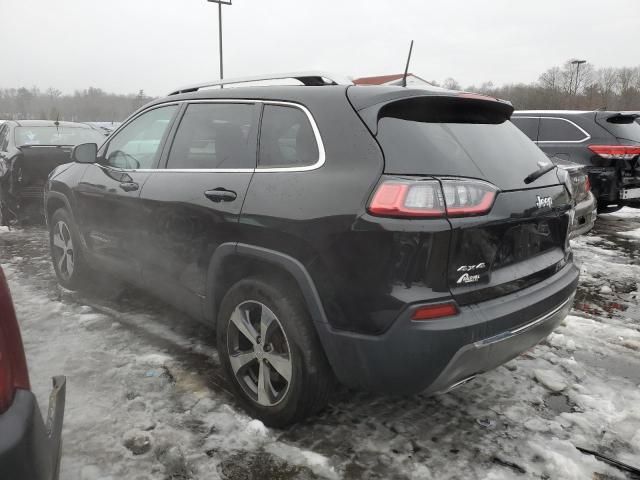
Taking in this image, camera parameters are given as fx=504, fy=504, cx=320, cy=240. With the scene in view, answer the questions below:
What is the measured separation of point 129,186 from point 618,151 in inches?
270

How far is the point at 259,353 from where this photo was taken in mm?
2625

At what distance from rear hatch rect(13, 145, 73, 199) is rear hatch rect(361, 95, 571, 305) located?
6.42 m

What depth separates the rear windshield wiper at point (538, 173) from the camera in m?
2.49

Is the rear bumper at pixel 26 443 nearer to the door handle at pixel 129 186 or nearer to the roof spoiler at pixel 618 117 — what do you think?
the door handle at pixel 129 186

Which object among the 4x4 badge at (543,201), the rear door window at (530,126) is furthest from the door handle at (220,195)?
the rear door window at (530,126)

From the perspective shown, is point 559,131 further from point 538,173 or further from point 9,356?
point 9,356

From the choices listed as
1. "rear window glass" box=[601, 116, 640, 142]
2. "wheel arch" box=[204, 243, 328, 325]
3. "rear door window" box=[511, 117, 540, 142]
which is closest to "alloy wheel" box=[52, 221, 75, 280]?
"wheel arch" box=[204, 243, 328, 325]

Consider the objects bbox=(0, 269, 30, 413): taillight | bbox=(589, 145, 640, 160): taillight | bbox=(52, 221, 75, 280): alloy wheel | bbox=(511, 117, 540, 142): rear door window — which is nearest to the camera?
bbox=(0, 269, 30, 413): taillight

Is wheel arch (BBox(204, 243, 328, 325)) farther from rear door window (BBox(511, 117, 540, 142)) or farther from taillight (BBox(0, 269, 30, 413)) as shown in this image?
rear door window (BBox(511, 117, 540, 142))

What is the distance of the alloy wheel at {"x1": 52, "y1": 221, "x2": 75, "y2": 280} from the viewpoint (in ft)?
15.0

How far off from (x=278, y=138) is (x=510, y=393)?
1.99m

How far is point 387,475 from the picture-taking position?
227 cm

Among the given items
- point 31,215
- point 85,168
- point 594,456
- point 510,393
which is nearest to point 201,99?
point 85,168

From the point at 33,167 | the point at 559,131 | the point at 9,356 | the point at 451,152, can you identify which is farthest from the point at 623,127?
the point at 33,167
